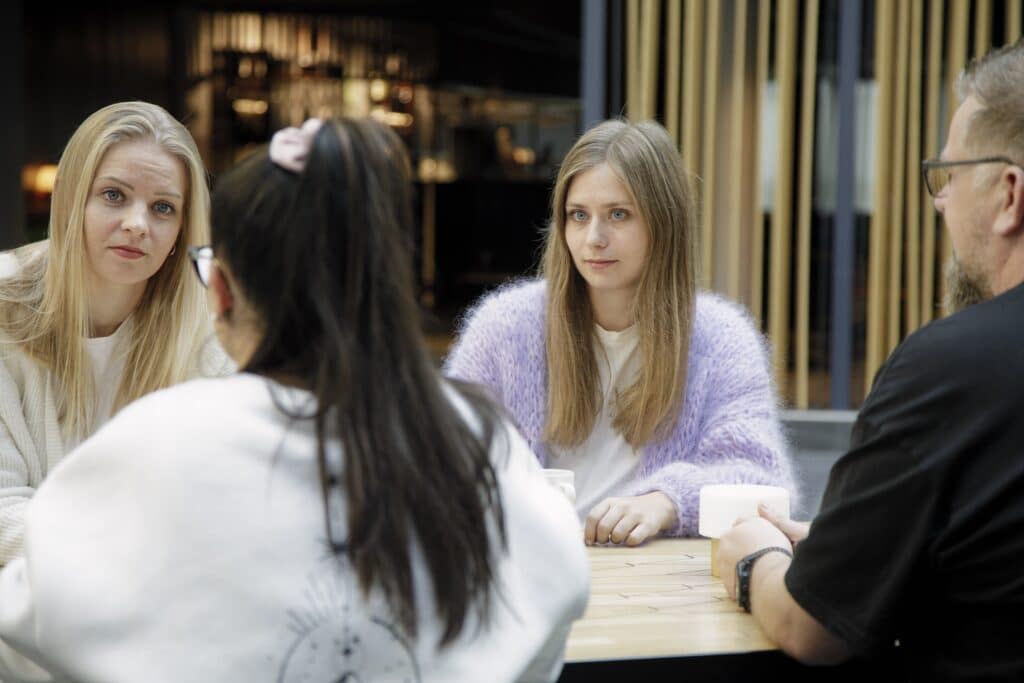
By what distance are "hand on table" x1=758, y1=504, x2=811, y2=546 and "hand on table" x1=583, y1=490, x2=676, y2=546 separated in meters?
0.32

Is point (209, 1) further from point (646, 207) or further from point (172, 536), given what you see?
point (172, 536)

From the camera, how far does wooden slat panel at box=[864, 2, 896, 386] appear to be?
19.9ft

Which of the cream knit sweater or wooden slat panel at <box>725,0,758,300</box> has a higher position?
wooden slat panel at <box>725,0,758,300</box>

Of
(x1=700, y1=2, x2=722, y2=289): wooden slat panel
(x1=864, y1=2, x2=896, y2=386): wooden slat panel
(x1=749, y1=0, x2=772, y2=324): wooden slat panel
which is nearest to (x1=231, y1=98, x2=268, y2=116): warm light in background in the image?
(x1=700, y1=2, x2=722, y2=289): wooden slat panel

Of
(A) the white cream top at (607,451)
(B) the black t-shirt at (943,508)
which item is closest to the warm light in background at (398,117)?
(A) the white cream top at (607,451)

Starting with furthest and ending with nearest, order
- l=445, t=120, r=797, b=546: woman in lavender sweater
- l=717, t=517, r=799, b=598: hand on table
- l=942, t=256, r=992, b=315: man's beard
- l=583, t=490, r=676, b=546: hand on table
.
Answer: l=445, t=120, r=797, b=546: woman in lavender sweater → l=583, t=490, r=676, b=546: hand on table → l=717, t=517, r=799, b=598: hand on table → l=942, t=256, r=992, b=315: man's beard

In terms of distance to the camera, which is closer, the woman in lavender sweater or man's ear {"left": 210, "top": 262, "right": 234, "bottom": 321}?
man's ear {"left": 210, "top": 262, "right": 234, "bottom": 321}

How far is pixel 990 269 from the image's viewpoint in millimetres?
1655

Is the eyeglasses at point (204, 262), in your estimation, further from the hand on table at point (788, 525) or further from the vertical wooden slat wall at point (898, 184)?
the vertical wooden slat wall at point (898, 184)

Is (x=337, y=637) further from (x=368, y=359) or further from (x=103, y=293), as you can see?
(x=103, y=293)

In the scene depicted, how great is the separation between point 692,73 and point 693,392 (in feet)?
11.9

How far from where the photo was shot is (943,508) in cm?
152

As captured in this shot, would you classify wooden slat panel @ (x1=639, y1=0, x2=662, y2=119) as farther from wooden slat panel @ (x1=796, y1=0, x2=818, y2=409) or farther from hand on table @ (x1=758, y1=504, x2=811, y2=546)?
hand on table @ (x1=758, y1=504, x2=811, y2=546)

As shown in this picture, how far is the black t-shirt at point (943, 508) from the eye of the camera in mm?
1500
